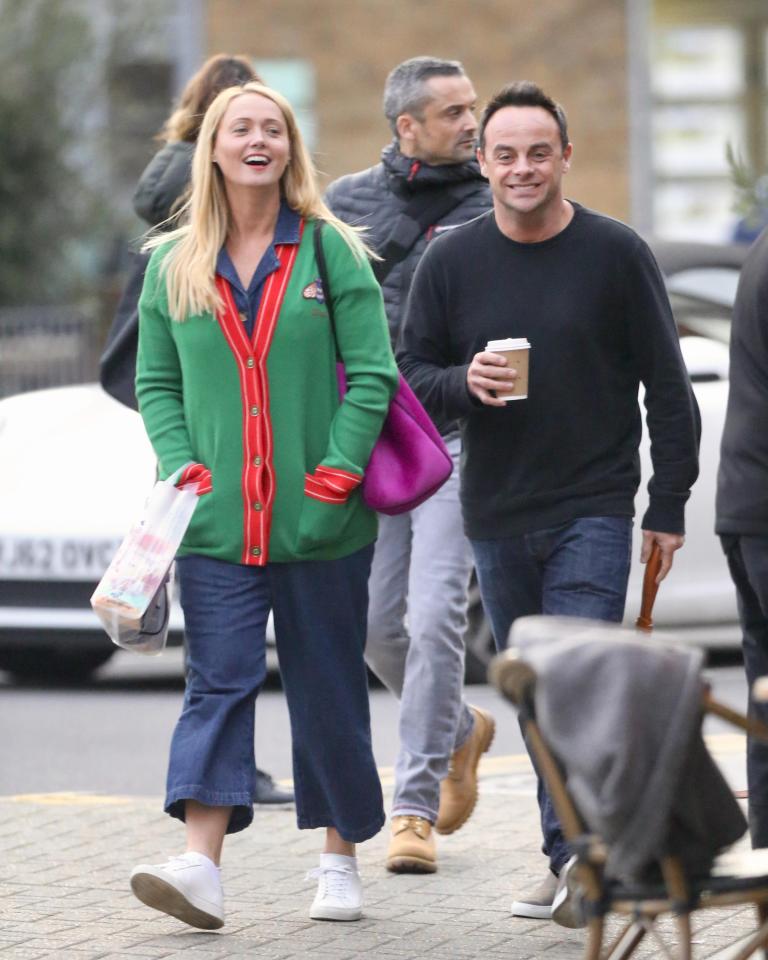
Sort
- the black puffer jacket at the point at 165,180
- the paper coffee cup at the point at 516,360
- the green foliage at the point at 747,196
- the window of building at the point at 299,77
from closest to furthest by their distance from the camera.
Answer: the paper coffee cup at the point at 516,360 → the black puffer jacket at the point at 165,180 → the green foliage at the point at 747,196 → the window of building at the point at 299,77

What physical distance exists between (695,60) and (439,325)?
1529 centimetres

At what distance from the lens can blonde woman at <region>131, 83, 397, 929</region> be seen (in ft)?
16.9

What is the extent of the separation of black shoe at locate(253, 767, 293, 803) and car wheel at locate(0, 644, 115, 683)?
286 cm

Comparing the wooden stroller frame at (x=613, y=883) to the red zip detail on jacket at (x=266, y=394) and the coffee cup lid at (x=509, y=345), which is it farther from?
the red zip detail on jacket at (x=266, y=394)

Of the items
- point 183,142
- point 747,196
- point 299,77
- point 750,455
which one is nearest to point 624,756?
point 750,455

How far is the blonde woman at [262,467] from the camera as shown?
5.16 meters

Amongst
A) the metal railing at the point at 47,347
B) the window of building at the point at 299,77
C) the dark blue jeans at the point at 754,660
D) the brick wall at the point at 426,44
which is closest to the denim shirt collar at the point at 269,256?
the dark blue jeans at the point at 754,660

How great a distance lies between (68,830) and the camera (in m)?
6.55

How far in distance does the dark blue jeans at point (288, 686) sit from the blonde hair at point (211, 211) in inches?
24.9

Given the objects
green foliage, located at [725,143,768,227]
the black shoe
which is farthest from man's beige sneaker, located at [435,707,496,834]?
green foliage, located at [725,143,768,227]

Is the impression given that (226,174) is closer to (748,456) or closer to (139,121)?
(748,456)

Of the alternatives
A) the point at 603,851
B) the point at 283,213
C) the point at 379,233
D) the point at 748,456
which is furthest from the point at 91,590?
the point at 603,851

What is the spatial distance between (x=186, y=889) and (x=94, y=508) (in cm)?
396

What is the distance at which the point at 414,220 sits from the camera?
6.08 m
